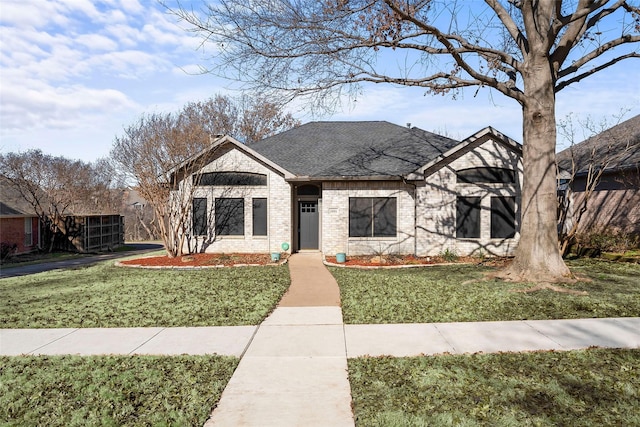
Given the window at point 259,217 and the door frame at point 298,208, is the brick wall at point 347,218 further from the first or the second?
the window at point 259,217

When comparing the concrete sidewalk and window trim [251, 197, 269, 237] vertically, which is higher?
Answer: window trim [251, 197, 269, 237]

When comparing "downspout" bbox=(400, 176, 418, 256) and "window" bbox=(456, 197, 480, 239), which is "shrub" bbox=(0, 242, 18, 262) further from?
"window" bbox=(456, 197, 480, 239)

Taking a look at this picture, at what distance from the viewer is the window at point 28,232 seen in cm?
2505

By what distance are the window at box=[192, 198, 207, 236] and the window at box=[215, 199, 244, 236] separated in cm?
53

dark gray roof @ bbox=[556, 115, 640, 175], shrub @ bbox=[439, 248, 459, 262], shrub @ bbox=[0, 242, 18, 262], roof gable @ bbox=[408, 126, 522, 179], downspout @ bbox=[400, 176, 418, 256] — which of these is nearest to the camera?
shrub @ bbox=[439, 248, 459, 262]

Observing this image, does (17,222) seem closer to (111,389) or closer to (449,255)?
(449,255)

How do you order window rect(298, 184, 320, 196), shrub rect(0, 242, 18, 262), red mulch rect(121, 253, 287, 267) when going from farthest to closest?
1. shrub rect(0, 242, 18, 262)
2. window rect(298, 184, 320, 196)
3. red mulch rect(121, 253, 287, 267)

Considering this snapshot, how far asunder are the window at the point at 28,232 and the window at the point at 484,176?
25811 millimetres

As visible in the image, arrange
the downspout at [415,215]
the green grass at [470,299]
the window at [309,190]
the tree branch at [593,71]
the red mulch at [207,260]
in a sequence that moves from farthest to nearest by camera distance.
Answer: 1. the window at [309,190]
2. the downspout at [415,215]
3. the red mulch at [207,260]
4. the tree branch at [593,71]
5. the green grass at [470,299]

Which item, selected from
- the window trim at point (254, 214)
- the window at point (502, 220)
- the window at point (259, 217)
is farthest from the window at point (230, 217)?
the window at point (502, 220)

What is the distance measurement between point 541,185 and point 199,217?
12.9m

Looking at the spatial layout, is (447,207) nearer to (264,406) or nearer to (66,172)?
(264,406)

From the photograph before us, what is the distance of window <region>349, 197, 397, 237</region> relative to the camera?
16.2 metres

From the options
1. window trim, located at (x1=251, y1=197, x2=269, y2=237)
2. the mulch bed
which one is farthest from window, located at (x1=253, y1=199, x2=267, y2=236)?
the mulch bed
